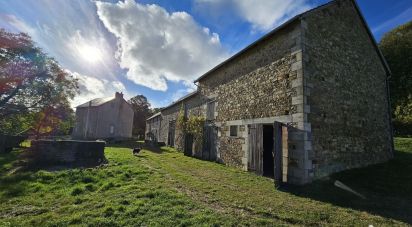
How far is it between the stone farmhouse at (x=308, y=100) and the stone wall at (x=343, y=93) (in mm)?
38

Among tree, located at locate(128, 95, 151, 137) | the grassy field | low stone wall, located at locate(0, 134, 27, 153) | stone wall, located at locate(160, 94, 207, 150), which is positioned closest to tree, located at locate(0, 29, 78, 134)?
low stone wall, located at locate(0, 134, 27, 153)

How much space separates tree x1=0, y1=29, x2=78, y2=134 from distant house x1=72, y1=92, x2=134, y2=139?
32.2 feet

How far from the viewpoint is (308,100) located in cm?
761

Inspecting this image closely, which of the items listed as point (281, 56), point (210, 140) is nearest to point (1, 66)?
point (210, 140)

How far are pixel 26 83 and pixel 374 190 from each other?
22.8m

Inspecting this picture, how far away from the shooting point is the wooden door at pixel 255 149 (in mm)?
9011

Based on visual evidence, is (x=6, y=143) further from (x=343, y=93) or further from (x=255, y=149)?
(x=343, y=93)

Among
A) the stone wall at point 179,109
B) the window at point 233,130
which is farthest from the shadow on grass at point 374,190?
the stone wall at point 179,109

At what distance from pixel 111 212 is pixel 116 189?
173 cm

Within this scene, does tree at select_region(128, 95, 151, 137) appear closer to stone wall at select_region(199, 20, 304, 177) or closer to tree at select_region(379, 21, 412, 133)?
stone wall at select_region(199, 20, 304, 177)

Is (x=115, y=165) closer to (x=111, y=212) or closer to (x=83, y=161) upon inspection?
(x=83, y=161)

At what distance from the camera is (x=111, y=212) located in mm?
4578

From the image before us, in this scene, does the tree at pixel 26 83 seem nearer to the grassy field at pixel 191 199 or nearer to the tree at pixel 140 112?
the grassy field at pixel 191 199

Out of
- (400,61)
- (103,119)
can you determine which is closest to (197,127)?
(103,119)
